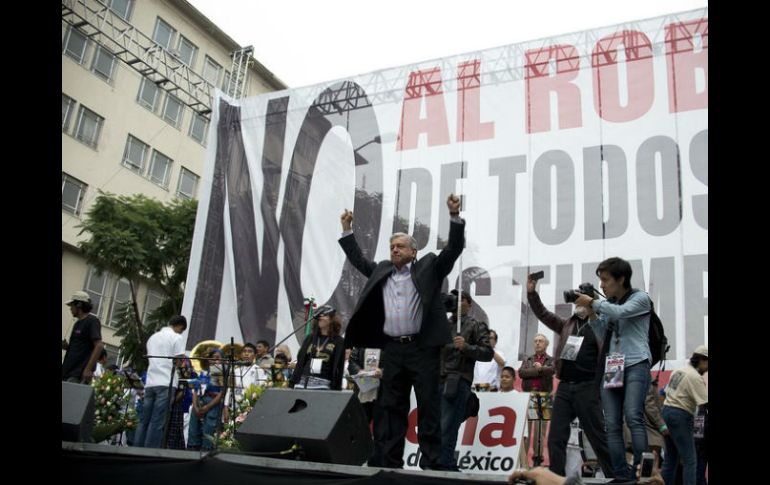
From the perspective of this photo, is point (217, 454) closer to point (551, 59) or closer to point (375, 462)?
point (375, 462)

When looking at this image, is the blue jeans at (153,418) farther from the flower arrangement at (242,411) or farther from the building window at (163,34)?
the building window at (163,34)

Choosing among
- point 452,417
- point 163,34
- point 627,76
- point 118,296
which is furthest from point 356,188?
point 163,34

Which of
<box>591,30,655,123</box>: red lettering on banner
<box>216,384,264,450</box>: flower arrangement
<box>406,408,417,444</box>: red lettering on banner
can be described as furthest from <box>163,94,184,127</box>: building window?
<box>216,384,264,450</box>: flower arrangement

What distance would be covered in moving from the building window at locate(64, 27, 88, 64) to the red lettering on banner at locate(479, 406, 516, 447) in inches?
768

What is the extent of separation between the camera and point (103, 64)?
76.6 ft

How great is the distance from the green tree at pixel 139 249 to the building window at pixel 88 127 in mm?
5058

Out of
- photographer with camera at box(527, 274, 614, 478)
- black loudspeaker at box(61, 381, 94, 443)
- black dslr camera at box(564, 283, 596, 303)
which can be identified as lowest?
black loudspeaker at box(61, 381, 94, 443)

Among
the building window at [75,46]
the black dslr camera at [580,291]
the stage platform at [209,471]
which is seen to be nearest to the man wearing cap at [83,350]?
the stage platform at [209,471]

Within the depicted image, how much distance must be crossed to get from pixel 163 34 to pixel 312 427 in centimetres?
2379

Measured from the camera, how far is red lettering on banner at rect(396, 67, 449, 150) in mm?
11812

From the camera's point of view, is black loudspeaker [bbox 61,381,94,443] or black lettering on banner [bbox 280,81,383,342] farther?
black lettering on banner [bbox 280,81,383,342]

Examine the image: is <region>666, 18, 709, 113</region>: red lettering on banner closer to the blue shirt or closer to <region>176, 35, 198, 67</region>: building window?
the blue shirt
